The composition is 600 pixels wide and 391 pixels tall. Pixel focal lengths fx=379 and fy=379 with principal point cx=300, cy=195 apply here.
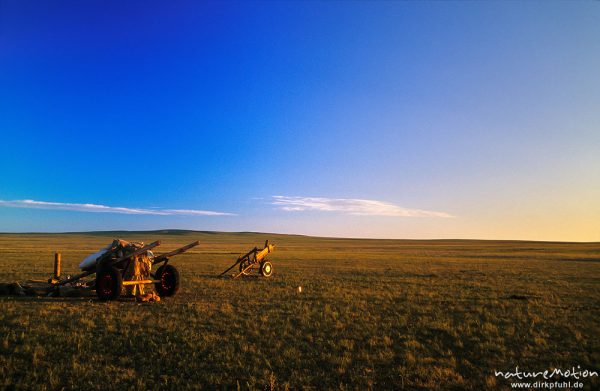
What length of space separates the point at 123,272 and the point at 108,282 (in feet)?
2.59

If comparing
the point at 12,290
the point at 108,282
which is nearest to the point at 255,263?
the point at 108,282

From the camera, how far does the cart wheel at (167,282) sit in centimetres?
1609

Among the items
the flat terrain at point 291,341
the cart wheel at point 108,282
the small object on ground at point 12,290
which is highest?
the cart wheel at point 108,282

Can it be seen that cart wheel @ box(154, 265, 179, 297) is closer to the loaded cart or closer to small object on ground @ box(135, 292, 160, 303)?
the loaded cart

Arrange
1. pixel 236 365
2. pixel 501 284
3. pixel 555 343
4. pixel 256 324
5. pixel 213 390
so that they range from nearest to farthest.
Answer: pixel 213 390
pixel 236 365
pixel 555 343
pixel 256 324
pixel 501 284

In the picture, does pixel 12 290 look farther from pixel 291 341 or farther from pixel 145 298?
pixel 291 341

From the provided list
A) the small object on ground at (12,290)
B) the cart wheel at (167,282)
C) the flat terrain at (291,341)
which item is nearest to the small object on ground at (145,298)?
the flat terrain at (291,341)

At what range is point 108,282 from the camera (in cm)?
1425

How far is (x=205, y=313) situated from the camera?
1288 centimetres

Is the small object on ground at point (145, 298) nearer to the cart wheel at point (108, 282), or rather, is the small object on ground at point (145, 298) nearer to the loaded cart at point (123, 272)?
the loaded cart at point (123, 272)

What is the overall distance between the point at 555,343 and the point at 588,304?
7443 millimetres

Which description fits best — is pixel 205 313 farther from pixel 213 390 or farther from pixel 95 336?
pixel 213 390

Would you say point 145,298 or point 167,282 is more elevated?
point 167,282

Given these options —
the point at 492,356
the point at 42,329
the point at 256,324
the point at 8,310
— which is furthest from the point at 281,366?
the point at 8,310
